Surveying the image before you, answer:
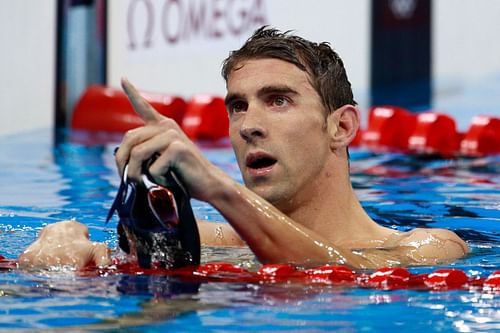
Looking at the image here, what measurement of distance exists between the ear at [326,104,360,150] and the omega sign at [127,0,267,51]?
17.5 feet

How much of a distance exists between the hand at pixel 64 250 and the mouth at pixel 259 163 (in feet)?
1.51

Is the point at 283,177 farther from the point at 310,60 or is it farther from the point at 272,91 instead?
the point at 310,60

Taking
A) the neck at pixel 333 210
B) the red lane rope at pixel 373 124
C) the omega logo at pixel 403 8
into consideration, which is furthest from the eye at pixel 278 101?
the omega logo at pixel 403 8

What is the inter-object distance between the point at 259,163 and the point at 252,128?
111 mm

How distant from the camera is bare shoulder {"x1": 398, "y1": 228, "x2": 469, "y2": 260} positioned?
129 inches

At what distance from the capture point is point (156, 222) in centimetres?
265

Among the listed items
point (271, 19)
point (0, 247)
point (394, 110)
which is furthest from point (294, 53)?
point (271, 19)

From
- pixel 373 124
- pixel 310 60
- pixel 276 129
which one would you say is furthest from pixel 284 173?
pixel 373 124

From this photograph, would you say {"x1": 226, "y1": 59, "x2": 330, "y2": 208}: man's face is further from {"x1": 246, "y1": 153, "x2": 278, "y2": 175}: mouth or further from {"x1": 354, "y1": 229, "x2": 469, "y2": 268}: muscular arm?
{"x1": 354, "y1": 229, "x2": 469, "y2": 268}: muscular arm

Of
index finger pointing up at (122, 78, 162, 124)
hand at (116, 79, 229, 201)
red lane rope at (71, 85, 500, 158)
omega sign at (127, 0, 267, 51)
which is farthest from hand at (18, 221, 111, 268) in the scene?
omega sign at (127, 0, 267, 51)

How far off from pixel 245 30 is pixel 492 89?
3099 millimetres

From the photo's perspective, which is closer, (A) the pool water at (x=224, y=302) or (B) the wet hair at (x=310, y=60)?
(A) the pool water at (x=224, y=302)

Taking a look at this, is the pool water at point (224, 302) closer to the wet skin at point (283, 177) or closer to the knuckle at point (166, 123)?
the wet skin at point (283, 177)

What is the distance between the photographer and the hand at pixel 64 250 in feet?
9.52
